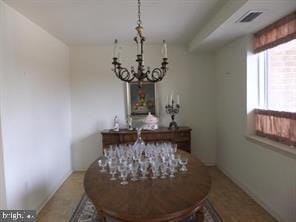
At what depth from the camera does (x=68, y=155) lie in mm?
4836

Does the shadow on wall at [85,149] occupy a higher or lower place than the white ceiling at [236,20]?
lower

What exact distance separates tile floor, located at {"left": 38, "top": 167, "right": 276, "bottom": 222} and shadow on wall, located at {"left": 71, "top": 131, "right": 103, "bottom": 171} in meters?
0.71

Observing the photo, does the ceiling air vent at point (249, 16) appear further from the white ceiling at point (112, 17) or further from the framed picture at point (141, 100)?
the framed picture at point (141, 100)

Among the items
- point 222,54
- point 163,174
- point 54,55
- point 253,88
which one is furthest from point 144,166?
point 222,54

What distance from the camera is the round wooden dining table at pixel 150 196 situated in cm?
158

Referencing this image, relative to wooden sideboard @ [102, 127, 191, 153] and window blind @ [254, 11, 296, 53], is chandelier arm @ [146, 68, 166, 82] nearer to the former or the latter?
window blind @ [254, 11, 296, 53]

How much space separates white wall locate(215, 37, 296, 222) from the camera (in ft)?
9.04

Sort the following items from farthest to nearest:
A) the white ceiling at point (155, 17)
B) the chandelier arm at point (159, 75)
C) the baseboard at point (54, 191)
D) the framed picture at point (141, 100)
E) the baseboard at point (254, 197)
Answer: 1. the framed picture at point (141, 100)
2. the baseboard at point (54, 191)
3. the baseboard at point (254, 197)
4. the chandelier arm at point (159, 75)
5. the white ceiling at point (155, 17)

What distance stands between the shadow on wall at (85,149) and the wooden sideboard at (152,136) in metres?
0.49

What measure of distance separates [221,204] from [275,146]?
3.41 ft

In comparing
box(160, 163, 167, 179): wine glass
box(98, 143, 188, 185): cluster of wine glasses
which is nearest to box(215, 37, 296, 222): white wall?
box(98, 143, 188, 185): cluster of wine glasses

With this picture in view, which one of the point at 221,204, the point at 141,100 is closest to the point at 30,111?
the point at 141,100

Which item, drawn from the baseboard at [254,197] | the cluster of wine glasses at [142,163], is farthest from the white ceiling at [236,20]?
the baseboard at [254,197]

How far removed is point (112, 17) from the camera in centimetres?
316
